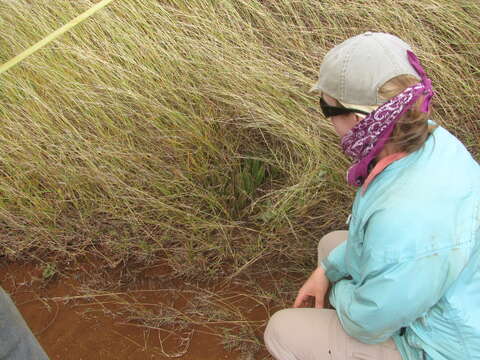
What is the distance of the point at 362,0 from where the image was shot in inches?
98.2

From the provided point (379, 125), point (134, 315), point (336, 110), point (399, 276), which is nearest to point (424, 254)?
point (399, 276)

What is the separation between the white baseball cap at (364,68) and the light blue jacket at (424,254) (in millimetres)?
192

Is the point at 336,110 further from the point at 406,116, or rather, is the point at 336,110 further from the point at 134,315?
the point at 134,315

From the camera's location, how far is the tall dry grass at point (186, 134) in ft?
6.86

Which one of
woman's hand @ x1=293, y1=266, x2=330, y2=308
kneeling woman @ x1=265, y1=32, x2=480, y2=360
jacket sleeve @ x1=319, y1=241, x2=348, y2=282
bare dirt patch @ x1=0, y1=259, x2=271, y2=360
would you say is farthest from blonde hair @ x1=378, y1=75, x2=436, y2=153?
bare dirt patch @ x1=0, y1=259, x2=271, y2=360

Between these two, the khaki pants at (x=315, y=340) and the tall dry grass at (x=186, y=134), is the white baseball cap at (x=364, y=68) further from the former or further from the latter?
the tall dry grass at (x=186, y=134)

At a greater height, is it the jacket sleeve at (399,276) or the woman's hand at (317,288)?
the jacket sleeve at (399,276)

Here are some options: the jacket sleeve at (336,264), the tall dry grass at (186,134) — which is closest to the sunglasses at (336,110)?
the jacket sleeve at (336,264)

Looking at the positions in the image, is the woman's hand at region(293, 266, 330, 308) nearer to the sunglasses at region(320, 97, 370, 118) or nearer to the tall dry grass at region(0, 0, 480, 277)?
the tall dry grass at region(0, 0, 480, 277)

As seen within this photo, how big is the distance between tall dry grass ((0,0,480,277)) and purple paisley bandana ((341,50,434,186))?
872 mm

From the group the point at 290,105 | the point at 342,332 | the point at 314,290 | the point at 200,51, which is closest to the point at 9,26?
the point at 200,51

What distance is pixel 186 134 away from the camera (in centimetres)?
221

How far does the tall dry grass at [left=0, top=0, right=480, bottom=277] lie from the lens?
2.09 metres

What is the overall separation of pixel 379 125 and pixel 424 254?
0.31m
